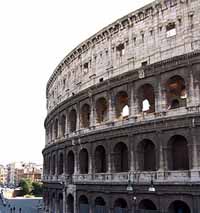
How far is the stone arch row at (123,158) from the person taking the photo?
72.3 feet

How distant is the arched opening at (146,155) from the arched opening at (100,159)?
4.33 m

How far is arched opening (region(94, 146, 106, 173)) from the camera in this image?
27.3 meters

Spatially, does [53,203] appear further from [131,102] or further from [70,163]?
[131,102]

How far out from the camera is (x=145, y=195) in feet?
74.4

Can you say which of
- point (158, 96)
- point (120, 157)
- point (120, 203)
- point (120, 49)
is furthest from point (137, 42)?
point (120, 203)

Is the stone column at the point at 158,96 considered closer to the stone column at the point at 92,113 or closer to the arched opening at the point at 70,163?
the stone column at the point at 92,113

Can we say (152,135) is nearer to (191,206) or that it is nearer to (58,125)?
(191,206)

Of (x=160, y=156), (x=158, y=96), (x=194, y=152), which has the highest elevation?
(x=158, y=96)

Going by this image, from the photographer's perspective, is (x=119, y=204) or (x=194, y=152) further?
(x=119, y=204)

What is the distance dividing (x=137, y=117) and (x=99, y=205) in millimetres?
7119

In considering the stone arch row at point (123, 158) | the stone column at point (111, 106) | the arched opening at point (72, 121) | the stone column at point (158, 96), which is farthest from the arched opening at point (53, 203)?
the stone column at point (158, 96)

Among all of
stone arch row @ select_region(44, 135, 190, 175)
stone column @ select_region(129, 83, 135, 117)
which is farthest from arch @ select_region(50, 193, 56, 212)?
stone column @ select_region(129, 83, 135, 117)

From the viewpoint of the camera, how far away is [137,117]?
78.0 feet

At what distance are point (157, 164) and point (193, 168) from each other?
2447 mm
